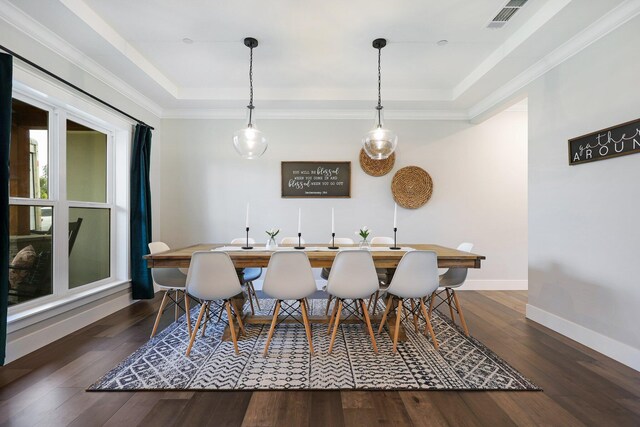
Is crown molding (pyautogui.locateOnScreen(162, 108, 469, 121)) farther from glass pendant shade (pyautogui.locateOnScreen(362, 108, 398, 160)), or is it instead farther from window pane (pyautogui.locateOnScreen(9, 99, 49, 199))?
window pane (pyautogui.locateOnScreen(9, 99, 49, 199))

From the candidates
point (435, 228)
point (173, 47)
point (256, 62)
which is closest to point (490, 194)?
point (435, 228)

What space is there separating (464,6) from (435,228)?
2.86 meters

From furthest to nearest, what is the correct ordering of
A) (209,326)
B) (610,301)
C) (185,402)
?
(209,326)
(610,301)
(185,402)

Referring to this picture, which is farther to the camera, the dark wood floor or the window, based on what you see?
the window

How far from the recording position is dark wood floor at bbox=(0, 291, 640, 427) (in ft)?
5.39

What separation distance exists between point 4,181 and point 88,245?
1416mm

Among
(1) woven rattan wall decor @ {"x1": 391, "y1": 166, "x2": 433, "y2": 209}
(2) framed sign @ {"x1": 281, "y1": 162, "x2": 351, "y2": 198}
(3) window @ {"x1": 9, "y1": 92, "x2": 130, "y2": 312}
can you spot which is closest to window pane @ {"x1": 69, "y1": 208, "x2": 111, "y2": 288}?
(3) window @ {"x1": 9, "y1": 92, "x2": 130, "y2": 312}

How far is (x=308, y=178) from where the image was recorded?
4.52m

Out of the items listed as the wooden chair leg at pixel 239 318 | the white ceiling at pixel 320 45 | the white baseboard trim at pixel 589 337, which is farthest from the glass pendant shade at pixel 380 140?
the white baseboard trim at pixel 589 337

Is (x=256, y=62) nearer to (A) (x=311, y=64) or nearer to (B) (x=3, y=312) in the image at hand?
(A) (x=311, y=64)

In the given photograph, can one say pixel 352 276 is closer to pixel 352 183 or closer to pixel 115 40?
pixel 352 183

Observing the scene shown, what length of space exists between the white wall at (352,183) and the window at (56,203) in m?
1.05

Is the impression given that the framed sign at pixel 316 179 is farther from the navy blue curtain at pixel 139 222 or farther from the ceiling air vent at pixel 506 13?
→ the ceiling air vent at pixel 506 13

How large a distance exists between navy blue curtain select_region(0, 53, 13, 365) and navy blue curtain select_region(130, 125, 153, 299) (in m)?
1.58
